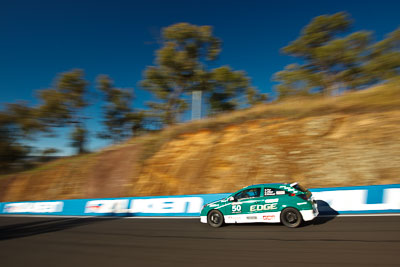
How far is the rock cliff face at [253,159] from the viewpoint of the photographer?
11.7 m

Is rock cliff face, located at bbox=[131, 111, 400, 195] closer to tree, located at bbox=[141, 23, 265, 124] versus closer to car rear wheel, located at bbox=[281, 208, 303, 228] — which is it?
car rear wheel, located at bbox=[281, 208, 303, 228]

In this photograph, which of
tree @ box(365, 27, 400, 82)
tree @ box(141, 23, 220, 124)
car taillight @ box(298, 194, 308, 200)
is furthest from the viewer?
tree @ box(141, 23, 220, 124)

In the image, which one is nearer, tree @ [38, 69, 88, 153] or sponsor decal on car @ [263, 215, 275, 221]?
sponsor decal on car @ [263, 215, 275, 221]

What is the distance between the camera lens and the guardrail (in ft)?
28.7

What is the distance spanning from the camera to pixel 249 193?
8602mm

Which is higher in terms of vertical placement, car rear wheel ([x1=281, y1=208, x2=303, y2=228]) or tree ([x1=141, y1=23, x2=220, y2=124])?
tree ([x1=141, y1=23, x2=220, y2=124])

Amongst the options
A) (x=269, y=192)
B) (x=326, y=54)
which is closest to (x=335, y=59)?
(x=326, y=54)

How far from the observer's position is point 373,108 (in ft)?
43.5

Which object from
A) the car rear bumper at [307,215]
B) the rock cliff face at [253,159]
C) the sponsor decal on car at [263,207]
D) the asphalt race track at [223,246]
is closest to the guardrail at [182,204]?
the asphalt race track at [223,246]

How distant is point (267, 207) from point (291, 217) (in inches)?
30.7

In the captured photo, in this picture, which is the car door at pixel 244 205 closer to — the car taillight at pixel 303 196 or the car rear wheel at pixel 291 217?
the car rear wheel at pixel 291 217

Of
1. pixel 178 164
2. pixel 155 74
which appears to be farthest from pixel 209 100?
pixel 178 164

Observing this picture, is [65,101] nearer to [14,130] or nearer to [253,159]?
[14,130]

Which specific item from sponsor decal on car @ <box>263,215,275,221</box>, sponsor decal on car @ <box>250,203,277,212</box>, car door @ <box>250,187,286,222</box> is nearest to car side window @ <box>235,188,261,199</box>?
car door @ <box>250,187,286,222</box>
